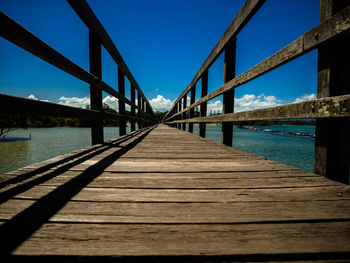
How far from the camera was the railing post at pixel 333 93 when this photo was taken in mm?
953

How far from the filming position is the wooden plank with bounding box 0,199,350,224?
2.26 feet

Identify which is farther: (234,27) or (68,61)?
(234,27)

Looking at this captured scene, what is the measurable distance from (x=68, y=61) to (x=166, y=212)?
1.45 metres

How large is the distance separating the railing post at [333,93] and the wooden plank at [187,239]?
21.0 inches

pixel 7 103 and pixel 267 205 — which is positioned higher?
pixel 7 103

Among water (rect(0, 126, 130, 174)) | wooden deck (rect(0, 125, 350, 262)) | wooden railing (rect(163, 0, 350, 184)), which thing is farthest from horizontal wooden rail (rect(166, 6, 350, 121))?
water (rect(0, 126, 130, 174))

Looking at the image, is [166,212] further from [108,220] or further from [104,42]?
[104,42]

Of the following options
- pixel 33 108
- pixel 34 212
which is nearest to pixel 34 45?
pixel 33 108

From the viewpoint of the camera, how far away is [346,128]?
0.99 meters

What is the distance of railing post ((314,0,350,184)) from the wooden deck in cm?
12

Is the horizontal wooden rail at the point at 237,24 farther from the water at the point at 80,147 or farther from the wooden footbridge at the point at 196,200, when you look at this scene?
the water at the point at 80,147

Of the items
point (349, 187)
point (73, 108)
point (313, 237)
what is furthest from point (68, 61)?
point (349, 187)

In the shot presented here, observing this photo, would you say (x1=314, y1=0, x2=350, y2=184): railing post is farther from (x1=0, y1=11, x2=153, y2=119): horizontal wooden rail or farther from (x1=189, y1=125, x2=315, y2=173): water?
(x1=189, y1=125, x2=315, y2=173): water

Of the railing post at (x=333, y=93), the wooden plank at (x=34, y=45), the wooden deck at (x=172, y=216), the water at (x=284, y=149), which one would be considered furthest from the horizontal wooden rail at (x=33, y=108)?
the water at (x=284, y=149)
